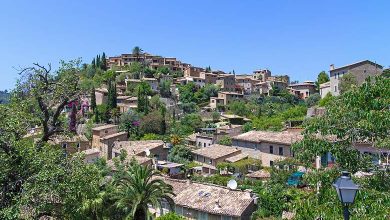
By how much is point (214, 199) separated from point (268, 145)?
783 inches

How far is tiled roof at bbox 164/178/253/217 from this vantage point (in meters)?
30.7

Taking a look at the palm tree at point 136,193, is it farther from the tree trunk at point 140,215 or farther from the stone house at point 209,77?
the stone house at point 209,77

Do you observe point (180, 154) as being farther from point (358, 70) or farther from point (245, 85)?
point (245, 85)

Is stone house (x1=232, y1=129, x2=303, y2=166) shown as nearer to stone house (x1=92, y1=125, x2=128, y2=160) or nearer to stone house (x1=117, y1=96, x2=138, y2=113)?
→ stone house (x1=92, y1=125, x2=128, y2=160)

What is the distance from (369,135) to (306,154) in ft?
5.07

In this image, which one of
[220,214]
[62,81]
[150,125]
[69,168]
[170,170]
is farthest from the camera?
[150,125]

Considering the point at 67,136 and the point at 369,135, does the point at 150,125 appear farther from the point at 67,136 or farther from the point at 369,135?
the point at 369,135

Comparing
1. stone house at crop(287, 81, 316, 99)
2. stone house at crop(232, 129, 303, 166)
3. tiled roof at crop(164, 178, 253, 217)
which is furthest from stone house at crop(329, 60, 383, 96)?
stone house at crop(287, 81, 316, 99)

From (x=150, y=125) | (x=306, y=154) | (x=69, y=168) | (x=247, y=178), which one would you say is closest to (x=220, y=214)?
(x=247, y=178)

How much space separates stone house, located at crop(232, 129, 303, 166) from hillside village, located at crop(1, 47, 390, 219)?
0.14m

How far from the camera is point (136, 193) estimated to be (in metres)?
24.8

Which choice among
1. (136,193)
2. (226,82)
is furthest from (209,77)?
(136,193)

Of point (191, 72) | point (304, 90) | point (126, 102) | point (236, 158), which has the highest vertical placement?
point (191, 72)

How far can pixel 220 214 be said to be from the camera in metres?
30.3
